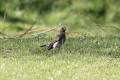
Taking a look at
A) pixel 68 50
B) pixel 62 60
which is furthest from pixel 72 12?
pixel 62 60

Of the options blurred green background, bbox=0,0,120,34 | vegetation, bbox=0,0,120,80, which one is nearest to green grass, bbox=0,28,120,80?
vegetation, bbox=0,0,120,80

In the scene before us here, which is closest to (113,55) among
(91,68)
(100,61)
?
(100,61)

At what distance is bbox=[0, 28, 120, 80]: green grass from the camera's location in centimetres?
793

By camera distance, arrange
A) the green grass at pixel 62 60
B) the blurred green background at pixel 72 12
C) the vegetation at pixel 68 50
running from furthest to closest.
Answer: the blurred green background at pixel 72 12 < the vegetation at pixel 68 50 < the green grass at pixel 62 60

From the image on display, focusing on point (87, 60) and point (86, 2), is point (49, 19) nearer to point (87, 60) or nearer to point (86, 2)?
point (86, 2)

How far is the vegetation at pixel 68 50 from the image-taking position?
26.5 ft

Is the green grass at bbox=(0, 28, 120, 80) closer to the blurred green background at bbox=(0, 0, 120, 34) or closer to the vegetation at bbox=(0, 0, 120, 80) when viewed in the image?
the vegetation at bbox=(0, 0, 120, 80)

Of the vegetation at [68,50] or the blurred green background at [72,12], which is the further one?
the blurred green background at [72,12]

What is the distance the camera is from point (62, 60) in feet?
30.0

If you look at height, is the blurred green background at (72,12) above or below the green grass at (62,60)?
above

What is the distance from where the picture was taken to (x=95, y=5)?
16.8 m

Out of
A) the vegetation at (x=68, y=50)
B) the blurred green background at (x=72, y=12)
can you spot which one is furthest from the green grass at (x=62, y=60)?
the blurred green background at (x=72, y=12)

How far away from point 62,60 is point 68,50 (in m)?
1.23

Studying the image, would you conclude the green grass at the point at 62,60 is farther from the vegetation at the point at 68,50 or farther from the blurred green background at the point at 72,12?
the blurred green background at the point at 72,12
